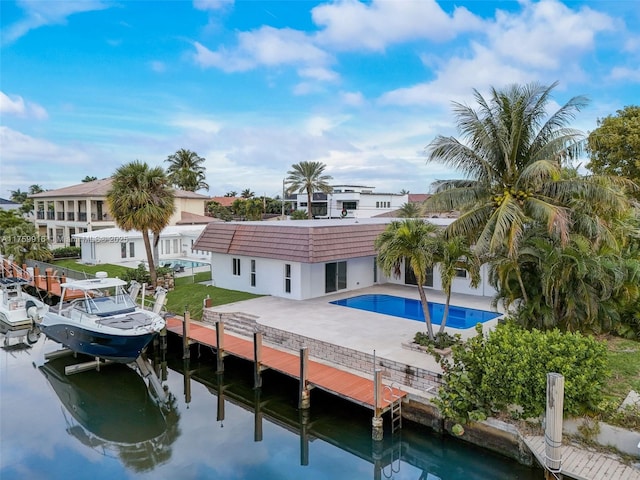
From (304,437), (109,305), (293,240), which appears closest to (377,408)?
(304,437)

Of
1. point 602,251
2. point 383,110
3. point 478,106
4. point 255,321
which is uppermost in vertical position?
point 383,110

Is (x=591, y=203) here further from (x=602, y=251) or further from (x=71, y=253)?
(x=71, y=253)

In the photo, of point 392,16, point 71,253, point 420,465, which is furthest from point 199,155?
point 420,465

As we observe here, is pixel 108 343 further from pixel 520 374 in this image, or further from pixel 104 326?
pixel 520 374

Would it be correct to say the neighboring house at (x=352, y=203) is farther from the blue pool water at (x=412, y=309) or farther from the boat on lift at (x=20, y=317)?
the boat on lift at (x=20, y=317)

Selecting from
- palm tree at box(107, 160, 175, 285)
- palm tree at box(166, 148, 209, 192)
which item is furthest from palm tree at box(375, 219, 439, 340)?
palm tree at box(166, 148, 209, 192)
